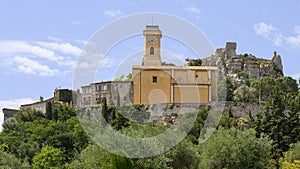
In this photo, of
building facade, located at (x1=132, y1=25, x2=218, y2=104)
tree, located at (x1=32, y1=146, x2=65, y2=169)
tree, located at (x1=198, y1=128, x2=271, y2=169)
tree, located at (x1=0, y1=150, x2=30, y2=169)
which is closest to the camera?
tree, located at (x1=198, y1=128, x2=271, y2=169)

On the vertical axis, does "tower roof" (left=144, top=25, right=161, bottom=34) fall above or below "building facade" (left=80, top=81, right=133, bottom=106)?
above

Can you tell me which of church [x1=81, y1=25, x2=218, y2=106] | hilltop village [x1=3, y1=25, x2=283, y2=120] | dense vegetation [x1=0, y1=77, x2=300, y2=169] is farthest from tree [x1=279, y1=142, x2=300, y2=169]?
church [x1=81, y1=25, x2=218, y2=106]

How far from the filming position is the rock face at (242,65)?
298 feet

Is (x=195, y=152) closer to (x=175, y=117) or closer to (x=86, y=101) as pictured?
(x=175, y=117)

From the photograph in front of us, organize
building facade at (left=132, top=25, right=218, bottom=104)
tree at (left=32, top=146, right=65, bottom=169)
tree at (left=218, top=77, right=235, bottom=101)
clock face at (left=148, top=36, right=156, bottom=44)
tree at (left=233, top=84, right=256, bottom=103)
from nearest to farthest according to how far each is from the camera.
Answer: tree at (left=32, top=146, right=65, bottom=169) < clock face at (left=148, top=36, right=156, bottom=44) < building facade at (left=132, top=25, right=218, bottom=104) < tree at (left=218, top=77, right=235, bottom=101) < tree at (left=233, top=84, right=256, bottom=103)

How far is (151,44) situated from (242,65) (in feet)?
125

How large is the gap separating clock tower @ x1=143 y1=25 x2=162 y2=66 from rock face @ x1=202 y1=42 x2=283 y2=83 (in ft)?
93.0

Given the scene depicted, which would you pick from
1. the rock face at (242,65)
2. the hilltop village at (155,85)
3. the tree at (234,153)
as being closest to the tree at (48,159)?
the hilltop village at (155,85)

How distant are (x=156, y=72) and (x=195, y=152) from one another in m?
25.3

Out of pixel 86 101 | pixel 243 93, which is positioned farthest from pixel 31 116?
pixel 243 93

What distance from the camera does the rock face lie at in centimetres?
9090

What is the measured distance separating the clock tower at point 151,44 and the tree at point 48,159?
14255 millimetres

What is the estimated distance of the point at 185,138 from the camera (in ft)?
129

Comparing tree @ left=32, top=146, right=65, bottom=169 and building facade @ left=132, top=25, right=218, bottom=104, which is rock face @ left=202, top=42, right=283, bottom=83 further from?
tree @ left=32, top=146, right=65, bottom=169
